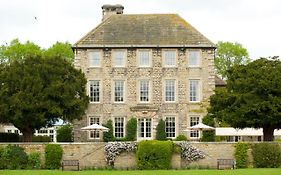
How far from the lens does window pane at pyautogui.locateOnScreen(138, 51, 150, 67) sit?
53.5 metres

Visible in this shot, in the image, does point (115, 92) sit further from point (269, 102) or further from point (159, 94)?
point (269, 102)

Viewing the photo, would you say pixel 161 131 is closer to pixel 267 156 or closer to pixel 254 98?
pixel 254 98

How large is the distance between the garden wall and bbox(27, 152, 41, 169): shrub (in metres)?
0.26

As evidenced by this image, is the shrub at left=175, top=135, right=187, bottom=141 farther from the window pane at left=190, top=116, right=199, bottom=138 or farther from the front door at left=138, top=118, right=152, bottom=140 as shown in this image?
the front door at left=138, top=118, right=152, bottom=140

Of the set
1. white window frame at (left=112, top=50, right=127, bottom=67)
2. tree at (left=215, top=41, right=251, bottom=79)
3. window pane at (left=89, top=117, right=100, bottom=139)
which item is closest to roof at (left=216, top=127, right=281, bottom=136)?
white window frame at (left=112, top=50, right=127, bottom=67)

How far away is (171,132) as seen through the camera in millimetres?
52781

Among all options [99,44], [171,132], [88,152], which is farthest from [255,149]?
[99,44]

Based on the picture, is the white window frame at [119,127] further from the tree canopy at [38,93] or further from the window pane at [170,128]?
the tree canopy at [38,93]

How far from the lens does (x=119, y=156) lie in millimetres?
37250

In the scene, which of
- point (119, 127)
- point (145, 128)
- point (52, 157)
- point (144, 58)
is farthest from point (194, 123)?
point (52, 157)

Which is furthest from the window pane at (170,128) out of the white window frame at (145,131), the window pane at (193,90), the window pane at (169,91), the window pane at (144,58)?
the window pane at (144,58)

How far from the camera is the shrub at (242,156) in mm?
37250

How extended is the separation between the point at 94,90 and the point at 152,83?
185 inches

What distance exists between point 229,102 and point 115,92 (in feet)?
43.7
